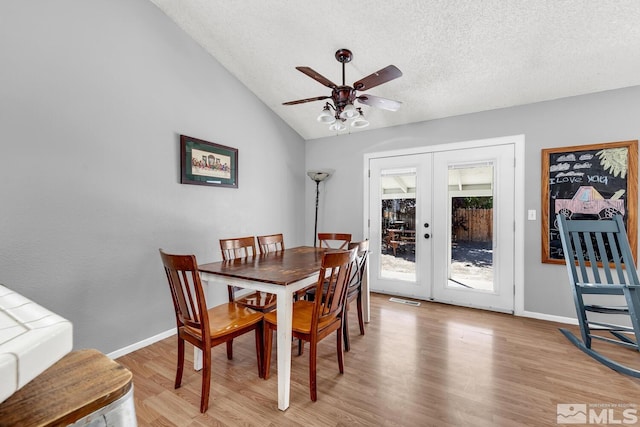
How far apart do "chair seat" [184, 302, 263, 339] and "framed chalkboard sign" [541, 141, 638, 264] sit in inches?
122

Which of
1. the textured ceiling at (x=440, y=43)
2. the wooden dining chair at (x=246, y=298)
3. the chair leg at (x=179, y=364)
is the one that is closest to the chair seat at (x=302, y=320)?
the wooden dining chair at (x=246, y=298)

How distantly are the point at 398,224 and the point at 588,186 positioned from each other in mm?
1967

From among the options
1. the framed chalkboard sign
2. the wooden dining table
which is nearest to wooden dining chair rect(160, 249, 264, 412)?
the wooden dining table

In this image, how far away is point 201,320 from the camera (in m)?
1.62

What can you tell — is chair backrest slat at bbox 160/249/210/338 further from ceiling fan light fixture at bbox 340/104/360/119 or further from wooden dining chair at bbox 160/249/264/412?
ceiling fan light fixture at bbox 340/104/360/119

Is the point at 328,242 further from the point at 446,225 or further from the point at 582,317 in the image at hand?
the point at 582,317

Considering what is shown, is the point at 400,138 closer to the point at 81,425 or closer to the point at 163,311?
the point at 163,311

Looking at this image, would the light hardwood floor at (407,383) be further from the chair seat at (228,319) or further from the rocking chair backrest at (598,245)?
the rocking chair backrest at (598,245)

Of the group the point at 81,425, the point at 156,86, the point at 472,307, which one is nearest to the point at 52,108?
the point at 156,86

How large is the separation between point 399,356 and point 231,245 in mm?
1729

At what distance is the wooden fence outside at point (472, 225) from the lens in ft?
10.8

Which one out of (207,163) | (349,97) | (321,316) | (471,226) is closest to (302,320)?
(321,316)

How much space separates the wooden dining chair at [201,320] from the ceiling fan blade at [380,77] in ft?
5.72

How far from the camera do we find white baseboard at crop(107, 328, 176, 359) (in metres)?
2.28
